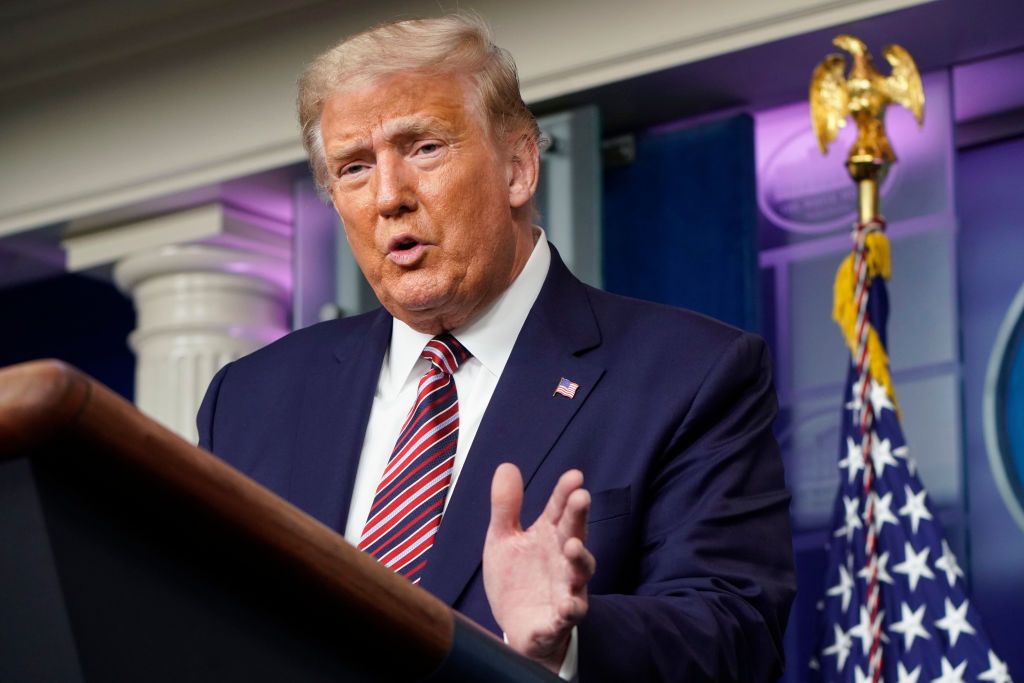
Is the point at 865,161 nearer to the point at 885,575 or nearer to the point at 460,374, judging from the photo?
the point at 885,575

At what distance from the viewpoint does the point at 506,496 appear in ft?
3.76

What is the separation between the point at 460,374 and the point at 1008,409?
2.50m

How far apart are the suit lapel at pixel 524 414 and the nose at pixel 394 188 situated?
188 millimetres

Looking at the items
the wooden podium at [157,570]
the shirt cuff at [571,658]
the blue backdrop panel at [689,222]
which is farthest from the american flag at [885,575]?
the wooden podium at [157,570]

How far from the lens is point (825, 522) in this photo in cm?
421

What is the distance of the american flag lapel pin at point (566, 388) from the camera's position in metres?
1.80

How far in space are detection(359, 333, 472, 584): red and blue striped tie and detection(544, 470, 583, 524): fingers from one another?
484 mm

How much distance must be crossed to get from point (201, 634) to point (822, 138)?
3294 mm

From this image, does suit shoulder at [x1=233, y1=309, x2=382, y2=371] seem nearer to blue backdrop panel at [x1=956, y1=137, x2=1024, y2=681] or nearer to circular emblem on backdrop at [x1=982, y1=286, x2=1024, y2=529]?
blue backdrop panel at [x1=956, y1=137, x2=1024, y2=681]

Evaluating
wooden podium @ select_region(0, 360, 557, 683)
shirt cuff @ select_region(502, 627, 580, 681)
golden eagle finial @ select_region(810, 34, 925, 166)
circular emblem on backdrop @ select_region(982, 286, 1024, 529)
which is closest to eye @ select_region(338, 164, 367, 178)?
shirt cuff @ select_region(502, 627, 580, 681)

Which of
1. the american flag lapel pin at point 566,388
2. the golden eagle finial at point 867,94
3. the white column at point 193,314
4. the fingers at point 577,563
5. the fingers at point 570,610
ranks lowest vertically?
the fingers at point 570,610

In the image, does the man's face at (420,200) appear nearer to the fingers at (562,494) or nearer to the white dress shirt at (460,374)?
the white dress shirt at (460,374)

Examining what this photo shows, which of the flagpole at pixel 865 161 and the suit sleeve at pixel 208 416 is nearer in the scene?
the suit sleeve at pixel 208 416

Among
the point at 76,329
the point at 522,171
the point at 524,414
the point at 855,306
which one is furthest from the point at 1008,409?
the point at 76,329
